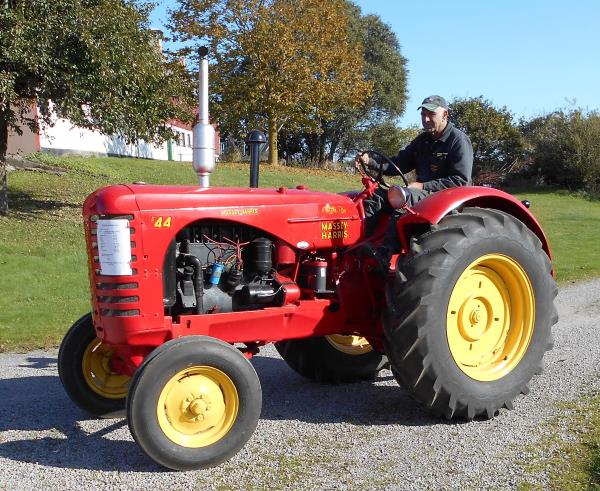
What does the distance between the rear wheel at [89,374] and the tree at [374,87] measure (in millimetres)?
32341

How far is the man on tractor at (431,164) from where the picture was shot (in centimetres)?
471

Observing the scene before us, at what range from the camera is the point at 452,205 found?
14.2ft

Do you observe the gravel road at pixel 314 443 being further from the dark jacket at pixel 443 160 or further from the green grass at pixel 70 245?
the dark jacket at pixel 443 160

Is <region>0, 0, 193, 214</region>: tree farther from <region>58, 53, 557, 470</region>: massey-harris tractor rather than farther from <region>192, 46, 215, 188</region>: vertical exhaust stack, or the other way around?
<region>58, 53, 557, 470</region>: massey-harris tractor

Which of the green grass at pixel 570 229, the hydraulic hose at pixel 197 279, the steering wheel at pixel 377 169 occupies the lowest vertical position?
the green grass at pixel 570 229

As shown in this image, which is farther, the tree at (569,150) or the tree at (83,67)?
the tree at (569,150)

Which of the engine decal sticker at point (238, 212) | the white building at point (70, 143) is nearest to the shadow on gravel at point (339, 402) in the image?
the engine decal sticker at point (238, 212)

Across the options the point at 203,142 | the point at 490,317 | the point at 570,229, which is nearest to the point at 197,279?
the point at 203,142

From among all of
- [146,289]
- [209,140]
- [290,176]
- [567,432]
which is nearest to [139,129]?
[209,140]

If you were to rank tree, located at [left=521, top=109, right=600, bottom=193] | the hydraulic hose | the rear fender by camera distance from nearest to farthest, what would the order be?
the hydraulic hose < the rear fender < tree, located at [left=521, top=109, right=600, bottom=193]

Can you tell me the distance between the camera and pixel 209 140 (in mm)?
4477

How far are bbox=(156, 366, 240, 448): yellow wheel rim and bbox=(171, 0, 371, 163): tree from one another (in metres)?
22.2

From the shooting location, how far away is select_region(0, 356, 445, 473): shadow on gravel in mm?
3740

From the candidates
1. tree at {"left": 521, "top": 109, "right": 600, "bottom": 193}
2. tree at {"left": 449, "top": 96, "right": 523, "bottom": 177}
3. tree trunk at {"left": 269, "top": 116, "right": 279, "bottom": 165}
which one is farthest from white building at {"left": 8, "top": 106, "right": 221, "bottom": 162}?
tree at {"left": 521, "top": 109, "right": 600, "bottom": 193}
